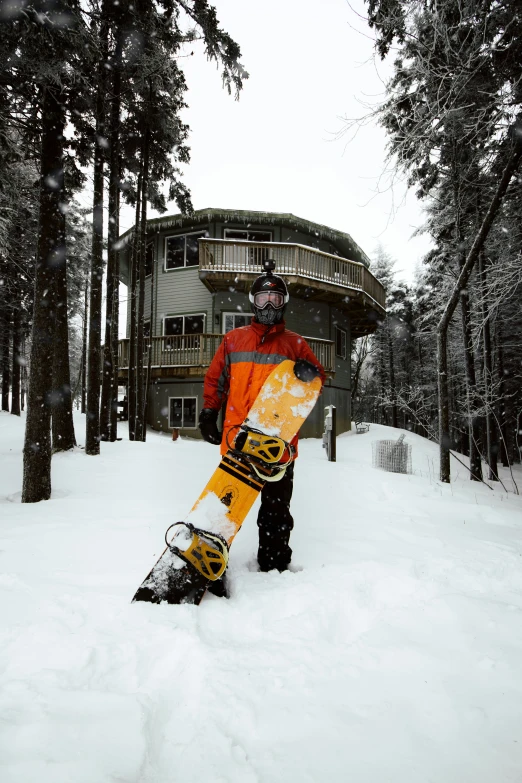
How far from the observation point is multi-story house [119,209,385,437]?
44.8 feet

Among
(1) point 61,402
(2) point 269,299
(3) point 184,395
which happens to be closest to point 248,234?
(3) point 184,395

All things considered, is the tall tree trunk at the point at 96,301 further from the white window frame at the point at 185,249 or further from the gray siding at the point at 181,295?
the white window frame at the point at 185,249

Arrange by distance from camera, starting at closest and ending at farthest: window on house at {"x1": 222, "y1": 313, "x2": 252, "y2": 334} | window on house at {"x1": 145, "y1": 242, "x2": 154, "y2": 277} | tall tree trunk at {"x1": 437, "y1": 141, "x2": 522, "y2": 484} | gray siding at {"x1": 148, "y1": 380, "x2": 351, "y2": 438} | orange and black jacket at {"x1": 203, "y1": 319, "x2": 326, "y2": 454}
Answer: orange and black jacket at {"x1": 203, "y1": 319, "x2": 326, "y2": 454} → tall tree trunk at {"x1": 437, "y1": 141, "x2": 522, "y2": 484} → gray siding at {"x1": 148, "y1": 380, "x2": 351, "y2": 438} → window on house at {"x1": 222, "y1": 313, "x2": 252, "y2": 334} → window on house at {"x1": 145, "y1": 242, "x2": 154, "y2": 277}

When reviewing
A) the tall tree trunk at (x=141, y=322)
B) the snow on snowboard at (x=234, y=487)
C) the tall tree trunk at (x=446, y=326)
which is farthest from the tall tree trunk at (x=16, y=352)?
the snow on snowboard at (x=234, y=487)

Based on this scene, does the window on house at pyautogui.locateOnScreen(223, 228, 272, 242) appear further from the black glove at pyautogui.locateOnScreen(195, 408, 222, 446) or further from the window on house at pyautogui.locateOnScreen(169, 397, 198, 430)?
the black glove at pyautogui.locateOnScreen(195, 408, 222, 446)

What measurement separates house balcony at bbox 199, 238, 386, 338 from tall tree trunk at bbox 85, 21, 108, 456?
5158 mm

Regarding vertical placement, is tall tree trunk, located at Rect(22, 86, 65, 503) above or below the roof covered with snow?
below

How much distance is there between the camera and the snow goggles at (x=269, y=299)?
2848 millimetres

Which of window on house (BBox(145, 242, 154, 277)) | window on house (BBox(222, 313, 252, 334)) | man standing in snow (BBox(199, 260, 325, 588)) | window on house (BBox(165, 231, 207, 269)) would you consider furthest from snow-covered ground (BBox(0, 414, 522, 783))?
window on house (BBox(145, 242, 154, 277))

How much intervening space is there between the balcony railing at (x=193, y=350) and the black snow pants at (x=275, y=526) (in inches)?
439

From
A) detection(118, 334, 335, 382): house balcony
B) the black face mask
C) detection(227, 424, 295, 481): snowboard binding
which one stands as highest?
detection(118, 334, 335, 382): house balcony

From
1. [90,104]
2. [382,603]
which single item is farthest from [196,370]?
[382,603]

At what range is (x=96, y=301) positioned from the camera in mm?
8297

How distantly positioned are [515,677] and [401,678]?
484 mm
